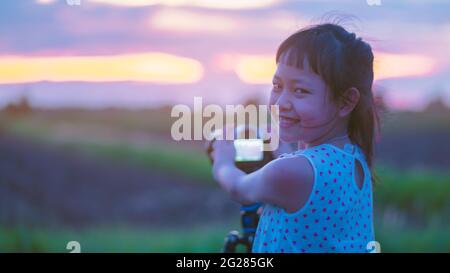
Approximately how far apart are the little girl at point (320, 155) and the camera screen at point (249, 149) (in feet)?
0.55

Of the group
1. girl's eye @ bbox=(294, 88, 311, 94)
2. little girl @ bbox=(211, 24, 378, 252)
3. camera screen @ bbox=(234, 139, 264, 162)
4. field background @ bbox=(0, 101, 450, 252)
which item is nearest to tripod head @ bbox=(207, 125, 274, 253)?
camera screen @ bbox=(234, 139, 264, 162)

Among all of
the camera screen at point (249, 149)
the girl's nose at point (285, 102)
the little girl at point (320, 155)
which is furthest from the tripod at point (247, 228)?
the girl's nose at point (285, 102)

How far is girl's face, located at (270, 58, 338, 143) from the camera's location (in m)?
1.58

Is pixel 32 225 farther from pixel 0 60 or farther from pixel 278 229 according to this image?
pixel 278 229

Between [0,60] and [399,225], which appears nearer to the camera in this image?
[0,60]

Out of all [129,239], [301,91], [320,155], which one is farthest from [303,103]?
[129,239]

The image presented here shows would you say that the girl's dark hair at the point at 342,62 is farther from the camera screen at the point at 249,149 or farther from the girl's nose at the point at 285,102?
the camera screen at the point at 249,149

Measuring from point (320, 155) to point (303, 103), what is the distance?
148 millimetres

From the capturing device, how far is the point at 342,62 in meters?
1.57

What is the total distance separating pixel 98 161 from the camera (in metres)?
3.10

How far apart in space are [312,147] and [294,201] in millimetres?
150

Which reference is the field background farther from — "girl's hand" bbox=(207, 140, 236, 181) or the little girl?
the little girl

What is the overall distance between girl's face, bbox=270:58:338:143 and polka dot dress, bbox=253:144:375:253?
0.25ft
